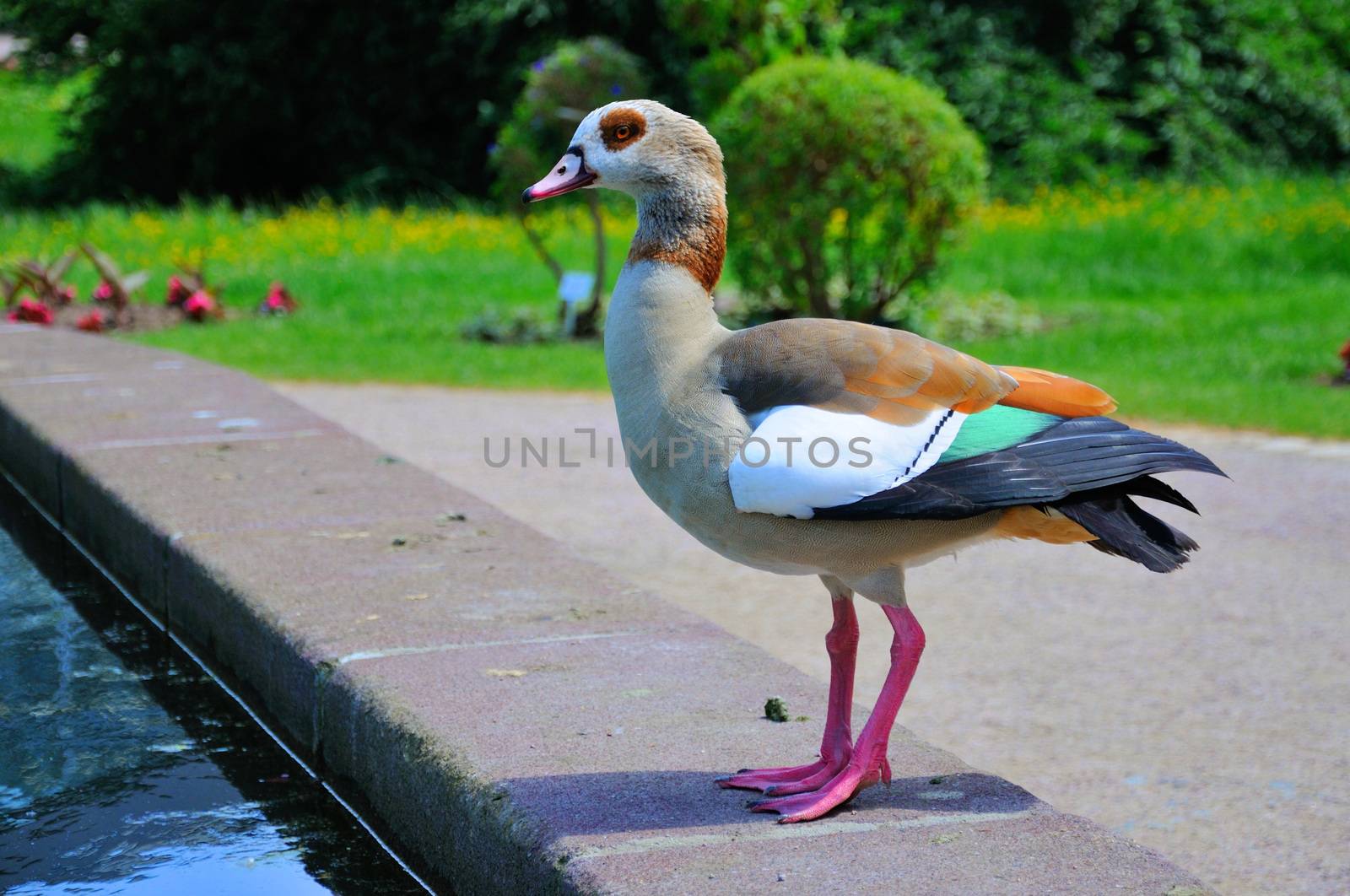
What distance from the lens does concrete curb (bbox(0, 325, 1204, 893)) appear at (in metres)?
2.31

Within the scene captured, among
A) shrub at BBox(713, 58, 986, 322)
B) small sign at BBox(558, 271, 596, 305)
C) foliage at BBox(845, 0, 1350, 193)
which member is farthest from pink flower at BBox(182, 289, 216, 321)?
foliage at BBox(845, 0, 1350, 193)

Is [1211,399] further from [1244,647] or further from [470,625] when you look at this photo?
[470,625]

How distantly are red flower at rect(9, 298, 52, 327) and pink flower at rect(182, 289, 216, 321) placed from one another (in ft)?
3.98

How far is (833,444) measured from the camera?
2.43m

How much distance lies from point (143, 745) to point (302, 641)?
49 centimetres

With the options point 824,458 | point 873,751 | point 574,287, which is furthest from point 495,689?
point 574,287

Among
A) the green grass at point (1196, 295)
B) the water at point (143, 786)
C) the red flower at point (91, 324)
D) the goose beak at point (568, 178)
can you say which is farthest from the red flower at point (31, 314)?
the goose beak at point (568, 178)

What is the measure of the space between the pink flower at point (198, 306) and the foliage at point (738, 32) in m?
4.33

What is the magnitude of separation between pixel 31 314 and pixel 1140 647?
27.5ft

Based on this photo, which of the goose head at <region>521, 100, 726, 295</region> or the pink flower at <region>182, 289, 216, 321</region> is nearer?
the goose head at <region>521, 100, 726, 295</region>

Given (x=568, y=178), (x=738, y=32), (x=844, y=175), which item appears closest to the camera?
(x=568, y=178)

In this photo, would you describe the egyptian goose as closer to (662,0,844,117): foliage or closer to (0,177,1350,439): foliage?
(0,177,1350,439): foliage

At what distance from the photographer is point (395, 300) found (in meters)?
12.8

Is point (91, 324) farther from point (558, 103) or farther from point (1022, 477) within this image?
point (1022, 477)
